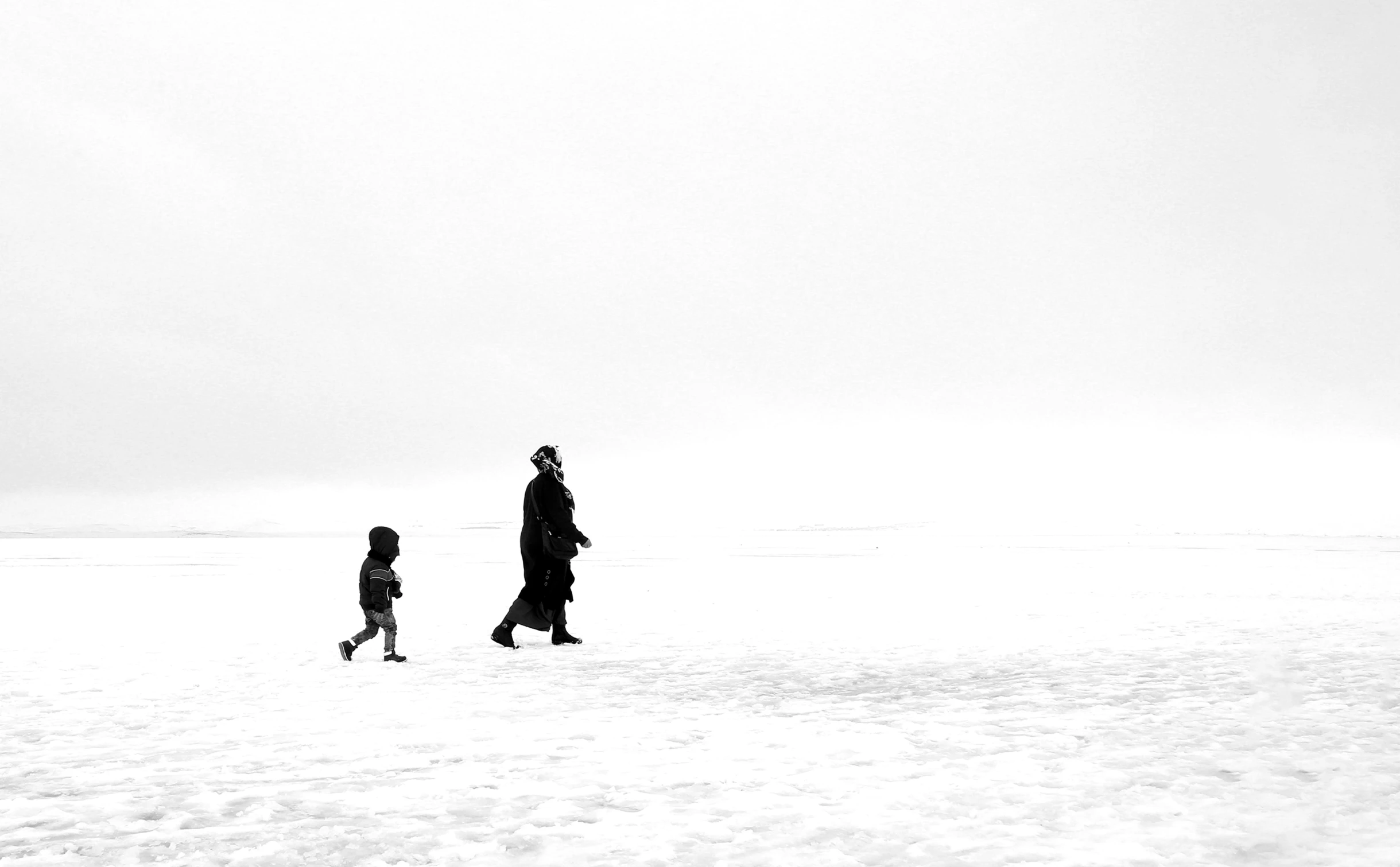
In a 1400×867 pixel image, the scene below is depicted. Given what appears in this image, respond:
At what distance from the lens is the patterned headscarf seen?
11.9 m

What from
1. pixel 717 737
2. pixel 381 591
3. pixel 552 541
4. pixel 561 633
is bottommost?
pixel 717 737

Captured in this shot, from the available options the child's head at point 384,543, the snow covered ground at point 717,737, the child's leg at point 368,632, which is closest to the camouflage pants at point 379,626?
the child's leg at point 368,632

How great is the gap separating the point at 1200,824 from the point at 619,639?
8.11m

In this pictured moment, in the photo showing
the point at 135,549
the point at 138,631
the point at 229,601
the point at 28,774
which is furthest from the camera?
the point at 135,549

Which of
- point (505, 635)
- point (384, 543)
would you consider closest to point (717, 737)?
point (384, 543)

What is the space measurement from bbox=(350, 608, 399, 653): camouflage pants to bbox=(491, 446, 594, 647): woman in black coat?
133 cm

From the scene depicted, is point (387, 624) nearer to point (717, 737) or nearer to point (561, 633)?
point (561, 633)

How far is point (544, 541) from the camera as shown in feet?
37.9

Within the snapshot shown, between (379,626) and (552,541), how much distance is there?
6.90 feet

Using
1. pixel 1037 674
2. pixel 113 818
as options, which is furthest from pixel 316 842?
pixel 1037 674

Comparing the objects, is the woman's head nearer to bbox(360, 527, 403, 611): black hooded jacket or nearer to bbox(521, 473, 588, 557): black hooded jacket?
bbox(521, 473, 588, 557): black hooded jacket

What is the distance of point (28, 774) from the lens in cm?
571

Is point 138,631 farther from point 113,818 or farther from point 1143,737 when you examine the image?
point 1143,737

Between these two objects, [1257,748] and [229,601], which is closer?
[1257,748]
